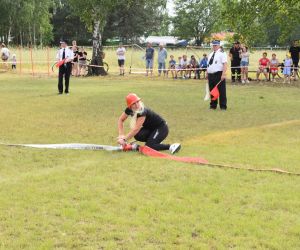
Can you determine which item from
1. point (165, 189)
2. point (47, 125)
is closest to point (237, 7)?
point (47, 125)

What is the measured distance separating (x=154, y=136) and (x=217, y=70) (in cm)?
510

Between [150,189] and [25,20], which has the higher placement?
[25,20]

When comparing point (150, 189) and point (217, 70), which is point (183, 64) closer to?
point (217, 70)

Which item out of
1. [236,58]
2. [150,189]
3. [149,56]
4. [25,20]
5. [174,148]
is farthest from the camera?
[25,20]

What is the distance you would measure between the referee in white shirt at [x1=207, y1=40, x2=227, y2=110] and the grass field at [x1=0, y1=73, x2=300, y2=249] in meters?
1.51

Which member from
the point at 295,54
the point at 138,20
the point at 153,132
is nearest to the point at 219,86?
the point at 153,132

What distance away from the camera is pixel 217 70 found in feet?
41.4

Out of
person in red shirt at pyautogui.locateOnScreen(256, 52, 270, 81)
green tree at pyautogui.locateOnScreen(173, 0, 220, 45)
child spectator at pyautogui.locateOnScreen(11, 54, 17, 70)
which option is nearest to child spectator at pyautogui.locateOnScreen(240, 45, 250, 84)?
person in red shirt at pyautogui.locateOnScreen(256, 52, 270, 81)

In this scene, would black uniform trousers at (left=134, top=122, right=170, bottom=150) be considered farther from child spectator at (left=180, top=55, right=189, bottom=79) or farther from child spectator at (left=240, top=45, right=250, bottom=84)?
child spectator at (left=180, top=55, right=189, bottom=79)

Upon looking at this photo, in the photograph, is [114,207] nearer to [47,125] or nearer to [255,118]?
[47,125]

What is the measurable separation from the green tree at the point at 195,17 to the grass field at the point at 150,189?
70.2m

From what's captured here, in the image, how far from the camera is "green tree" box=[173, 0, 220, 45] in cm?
7981

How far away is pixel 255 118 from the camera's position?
11664mm

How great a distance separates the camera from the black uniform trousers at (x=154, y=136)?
7.98 meters
